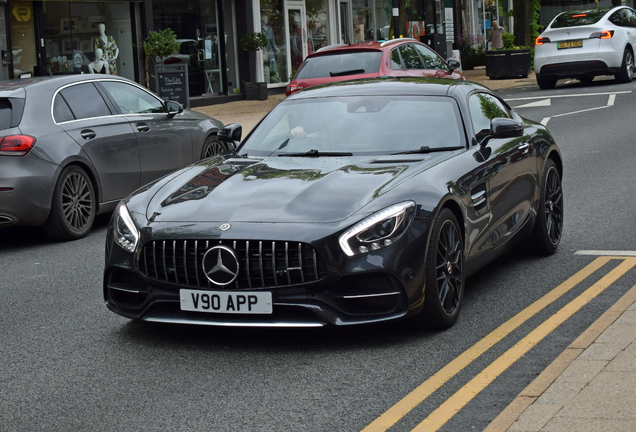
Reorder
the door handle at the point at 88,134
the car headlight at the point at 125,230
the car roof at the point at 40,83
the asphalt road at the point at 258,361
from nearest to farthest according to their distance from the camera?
the asphalt road at the point at 258,361
the car headlight at the point at 125,230
the car roof at the point at 40,83
the door handle at the point at 88,134

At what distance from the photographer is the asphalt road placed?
407cm

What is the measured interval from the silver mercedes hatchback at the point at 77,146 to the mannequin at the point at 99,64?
12284 millimetres

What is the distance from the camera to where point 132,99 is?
9.99m

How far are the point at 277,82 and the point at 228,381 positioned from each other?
24.7m

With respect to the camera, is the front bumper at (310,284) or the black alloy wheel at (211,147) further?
the black alloy wheel at (211,147)

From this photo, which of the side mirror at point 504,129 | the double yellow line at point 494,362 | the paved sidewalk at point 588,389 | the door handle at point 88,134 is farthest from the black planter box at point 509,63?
the paved sidewalk at point 588,389

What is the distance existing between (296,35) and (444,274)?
2544 centimetres

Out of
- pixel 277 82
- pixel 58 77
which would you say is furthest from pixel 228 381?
pixel 277 82

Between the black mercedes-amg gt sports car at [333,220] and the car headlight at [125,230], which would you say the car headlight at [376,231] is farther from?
the car headlight at [125,230]

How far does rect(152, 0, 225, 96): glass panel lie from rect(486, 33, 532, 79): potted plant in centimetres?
830

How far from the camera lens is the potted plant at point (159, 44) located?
22906mm

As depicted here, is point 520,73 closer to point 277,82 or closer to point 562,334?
point 277,82

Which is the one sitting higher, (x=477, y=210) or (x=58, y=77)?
(x=58, y=77)

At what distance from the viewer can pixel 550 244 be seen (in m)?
7.17
